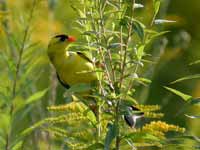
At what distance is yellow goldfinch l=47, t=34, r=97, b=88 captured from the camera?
324cm

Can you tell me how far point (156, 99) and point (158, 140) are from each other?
3.81 meters

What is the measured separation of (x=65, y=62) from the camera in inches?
133

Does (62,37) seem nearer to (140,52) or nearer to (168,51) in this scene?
(140,52)

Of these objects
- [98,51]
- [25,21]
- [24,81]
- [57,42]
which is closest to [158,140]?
[98,51]

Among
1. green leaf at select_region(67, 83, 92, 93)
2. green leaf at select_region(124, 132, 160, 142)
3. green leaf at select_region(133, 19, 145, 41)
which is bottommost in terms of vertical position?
green leaf at select_region(124, 132, 160, 142)

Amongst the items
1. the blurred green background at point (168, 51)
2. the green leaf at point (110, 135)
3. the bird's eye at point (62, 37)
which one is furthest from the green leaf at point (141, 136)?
the blurred green background at point (168, 51)

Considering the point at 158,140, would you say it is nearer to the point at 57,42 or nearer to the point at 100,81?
the point at 100,81

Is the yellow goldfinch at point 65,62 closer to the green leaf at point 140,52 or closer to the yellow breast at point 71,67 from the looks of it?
the yellow breast at point 71,67

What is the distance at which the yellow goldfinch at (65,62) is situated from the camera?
3.24 metres

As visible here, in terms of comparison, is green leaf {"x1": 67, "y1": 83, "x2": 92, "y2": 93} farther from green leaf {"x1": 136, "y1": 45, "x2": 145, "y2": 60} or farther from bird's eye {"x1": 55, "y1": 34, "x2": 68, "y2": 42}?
bird's eye {"x1": 55, "y1": 34, "x2": 68, "y2": 42}

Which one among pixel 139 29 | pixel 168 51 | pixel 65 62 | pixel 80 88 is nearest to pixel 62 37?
pixel 65 62

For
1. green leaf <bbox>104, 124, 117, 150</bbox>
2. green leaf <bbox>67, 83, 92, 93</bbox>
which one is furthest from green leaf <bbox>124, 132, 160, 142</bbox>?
green leaf <bbox>67, 83, 92, 93</bbox>

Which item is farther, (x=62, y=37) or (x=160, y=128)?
(x=62, y=37)

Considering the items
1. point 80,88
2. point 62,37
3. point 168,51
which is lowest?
point 168,51
